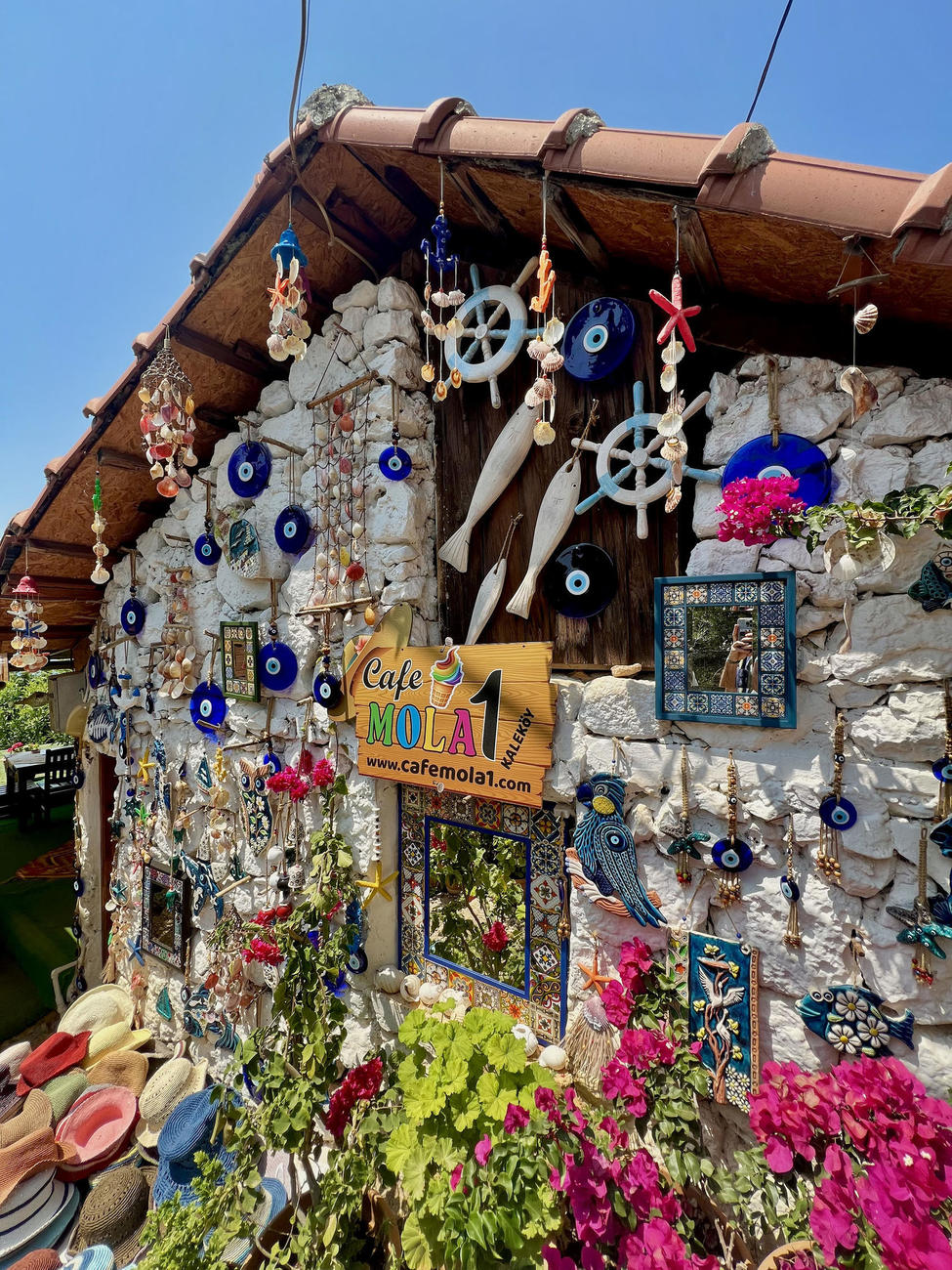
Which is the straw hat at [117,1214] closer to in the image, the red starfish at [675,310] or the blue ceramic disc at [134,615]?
the blue ceramic disc at [134,615]

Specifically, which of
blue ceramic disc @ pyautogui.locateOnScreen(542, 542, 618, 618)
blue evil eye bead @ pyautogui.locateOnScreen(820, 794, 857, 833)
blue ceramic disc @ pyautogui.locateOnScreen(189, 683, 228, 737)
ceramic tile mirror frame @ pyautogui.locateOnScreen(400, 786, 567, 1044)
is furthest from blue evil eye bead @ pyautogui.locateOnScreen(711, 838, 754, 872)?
blue ceramic disc @ pyautogui.locateOnScreen(189, 683, 228, 737)

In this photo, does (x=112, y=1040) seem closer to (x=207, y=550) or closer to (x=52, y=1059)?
(x=52, y=1059)

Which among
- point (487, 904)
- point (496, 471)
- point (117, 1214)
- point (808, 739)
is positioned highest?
point (496, 471)

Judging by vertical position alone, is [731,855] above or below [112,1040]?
above

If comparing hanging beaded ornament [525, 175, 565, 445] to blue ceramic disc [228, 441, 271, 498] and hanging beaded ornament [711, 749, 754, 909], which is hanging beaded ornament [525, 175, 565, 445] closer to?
hanging beaded ornament [711, 749, 754, 909]

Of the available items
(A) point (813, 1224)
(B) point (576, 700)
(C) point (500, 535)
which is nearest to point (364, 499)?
(C) point (500, 535)

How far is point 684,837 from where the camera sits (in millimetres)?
1947

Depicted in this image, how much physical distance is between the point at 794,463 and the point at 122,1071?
5.47 metres

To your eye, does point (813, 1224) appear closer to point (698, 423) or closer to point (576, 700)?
point (576, 700)

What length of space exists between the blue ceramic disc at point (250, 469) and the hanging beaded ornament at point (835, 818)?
3.17m

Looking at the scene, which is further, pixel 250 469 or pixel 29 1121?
pixel 29 1121

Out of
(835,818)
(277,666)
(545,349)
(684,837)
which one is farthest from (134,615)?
(835,818)

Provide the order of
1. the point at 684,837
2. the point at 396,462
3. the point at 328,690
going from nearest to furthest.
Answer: the point at 684,837 < the point at 396,462 < the point at 328,690

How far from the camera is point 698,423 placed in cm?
212
